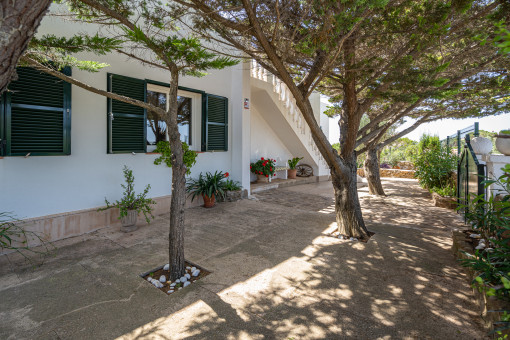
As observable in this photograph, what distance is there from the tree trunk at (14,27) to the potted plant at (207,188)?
494 cm

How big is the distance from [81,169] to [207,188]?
2.59 m

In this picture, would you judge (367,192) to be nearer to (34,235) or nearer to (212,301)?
(212,301)

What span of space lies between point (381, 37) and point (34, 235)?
231 inches

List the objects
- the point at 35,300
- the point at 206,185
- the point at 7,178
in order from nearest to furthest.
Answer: the point at 35,300 < the point at 7,178 < the point at 206,185

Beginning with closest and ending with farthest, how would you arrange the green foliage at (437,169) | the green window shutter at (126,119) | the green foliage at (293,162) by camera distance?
the green window shutter at (126,119), the green foliage at (437,169), the green foliage at (293,162)

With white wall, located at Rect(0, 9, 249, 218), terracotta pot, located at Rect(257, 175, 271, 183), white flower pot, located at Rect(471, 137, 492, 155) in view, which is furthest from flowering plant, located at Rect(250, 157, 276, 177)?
white flower pot, located at Rect(471, 137, 492, 155)

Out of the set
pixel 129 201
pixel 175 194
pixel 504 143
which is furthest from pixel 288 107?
pixel 175 194

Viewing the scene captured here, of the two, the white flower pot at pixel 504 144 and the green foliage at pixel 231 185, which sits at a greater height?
the white flower pot at pixel 504 144

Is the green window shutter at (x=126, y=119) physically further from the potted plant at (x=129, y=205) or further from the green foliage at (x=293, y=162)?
the green foliage at (x=293, y=162)

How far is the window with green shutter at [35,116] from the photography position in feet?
11.6

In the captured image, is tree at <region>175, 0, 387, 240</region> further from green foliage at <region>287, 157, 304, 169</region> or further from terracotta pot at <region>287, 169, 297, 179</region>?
terracotta pot at <region>287, 169, 297, 179</region>

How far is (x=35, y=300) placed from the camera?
2.52 m

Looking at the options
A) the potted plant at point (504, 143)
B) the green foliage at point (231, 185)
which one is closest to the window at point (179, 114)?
the green foliage at point (231, 185)

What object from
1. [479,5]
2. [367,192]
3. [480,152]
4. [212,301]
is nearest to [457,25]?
[479,5]
